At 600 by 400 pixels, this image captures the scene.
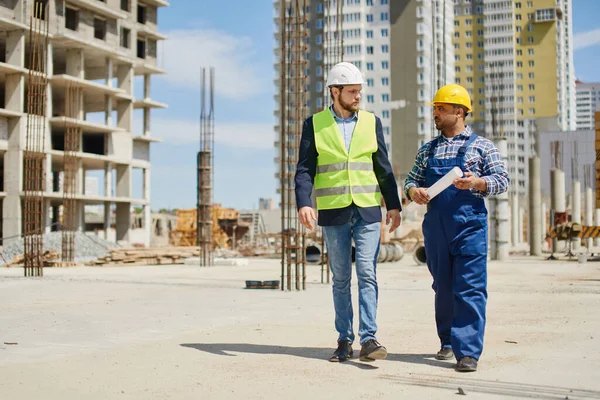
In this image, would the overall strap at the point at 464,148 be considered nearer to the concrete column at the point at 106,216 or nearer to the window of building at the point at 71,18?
the window of building at the point at 71,18

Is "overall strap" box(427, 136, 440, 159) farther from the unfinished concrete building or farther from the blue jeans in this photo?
the unfinished concrete building

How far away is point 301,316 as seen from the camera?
307 inches

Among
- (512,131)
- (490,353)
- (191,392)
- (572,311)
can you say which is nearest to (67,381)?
(191,392)

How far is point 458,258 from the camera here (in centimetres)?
472

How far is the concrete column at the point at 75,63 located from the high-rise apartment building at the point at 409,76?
171ft

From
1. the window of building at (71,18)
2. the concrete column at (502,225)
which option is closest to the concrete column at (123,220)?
the window of building at (71,18)

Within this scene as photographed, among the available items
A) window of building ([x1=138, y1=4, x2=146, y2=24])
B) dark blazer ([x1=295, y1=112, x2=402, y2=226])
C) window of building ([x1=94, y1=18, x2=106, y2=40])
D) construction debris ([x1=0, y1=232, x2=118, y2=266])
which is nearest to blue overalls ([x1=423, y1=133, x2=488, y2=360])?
dark blazer ([x1=295, y1=112, x2=402, y2=226])

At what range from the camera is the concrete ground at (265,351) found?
12.9 ft

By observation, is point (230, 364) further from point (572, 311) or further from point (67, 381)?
point (572, 311)

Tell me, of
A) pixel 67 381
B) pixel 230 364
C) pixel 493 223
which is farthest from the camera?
pixel 493 223

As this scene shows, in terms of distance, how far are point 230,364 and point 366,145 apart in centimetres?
179

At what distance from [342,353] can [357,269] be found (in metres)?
0.58

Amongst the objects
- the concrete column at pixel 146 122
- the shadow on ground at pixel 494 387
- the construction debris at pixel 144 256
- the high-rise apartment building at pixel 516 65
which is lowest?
the construction debris at pixel 144 256

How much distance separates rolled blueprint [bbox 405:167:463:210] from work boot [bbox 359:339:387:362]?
1053mm
